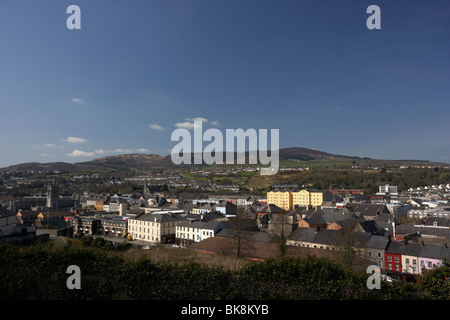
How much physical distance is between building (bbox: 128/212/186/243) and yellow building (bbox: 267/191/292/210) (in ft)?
123

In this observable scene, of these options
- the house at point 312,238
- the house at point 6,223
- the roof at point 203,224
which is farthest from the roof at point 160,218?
the house at point 312,238

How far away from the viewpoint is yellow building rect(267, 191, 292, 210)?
244ft

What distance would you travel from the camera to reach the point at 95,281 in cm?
1034

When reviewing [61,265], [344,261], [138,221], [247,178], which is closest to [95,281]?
[61,265]

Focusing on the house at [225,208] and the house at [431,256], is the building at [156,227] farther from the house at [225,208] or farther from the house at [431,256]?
the house at [431,256]

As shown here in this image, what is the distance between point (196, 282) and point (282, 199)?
67.5m

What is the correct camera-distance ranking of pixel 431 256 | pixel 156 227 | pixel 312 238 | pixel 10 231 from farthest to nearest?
pixel 156 227 → pixel 312 238 → pixel 10 231 → pixel 431 256

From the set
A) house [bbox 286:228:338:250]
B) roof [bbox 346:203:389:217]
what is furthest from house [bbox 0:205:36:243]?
roof [bbox 346:203:389:217]

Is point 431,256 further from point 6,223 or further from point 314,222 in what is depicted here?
point 6,223

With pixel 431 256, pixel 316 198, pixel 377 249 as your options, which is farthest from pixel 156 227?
pixel 316 198

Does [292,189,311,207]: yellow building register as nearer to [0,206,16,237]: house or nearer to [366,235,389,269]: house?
[366,235,389,269]: house

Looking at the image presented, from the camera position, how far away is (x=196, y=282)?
10328mm
